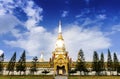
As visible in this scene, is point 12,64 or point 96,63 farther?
point 12,64

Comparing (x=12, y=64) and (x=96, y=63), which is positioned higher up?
(x=12, y=64)

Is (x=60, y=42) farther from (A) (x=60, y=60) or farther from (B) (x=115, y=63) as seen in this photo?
(B) (x=115, y=63)

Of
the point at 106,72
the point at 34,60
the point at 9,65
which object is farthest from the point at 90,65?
the point at 9,65

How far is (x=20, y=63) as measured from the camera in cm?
5772

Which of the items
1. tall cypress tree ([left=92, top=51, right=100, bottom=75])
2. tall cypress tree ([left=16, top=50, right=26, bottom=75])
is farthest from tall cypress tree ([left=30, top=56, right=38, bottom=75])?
tall cypress tree ([left=92, top=51, right=100, bottom=75])

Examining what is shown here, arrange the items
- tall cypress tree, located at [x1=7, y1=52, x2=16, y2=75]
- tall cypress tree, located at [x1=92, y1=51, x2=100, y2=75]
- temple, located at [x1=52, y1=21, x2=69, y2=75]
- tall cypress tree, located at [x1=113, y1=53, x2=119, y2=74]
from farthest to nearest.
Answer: temple, located at [x1=52, y1=21, x2=69, y2=75] → tall cypress tree, located at [x1=7, y1=52, x2=16, y2=75] → tall cypress tree, located at [x1=113, y1=53, x2=119, y2=74] → tall cypress tree, located at [x1=92, y1=51, x2=100, y2=75]

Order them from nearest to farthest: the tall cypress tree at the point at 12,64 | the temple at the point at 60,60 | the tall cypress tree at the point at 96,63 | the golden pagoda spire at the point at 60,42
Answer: the tall cypress tree at the point at 96,63 → the tall cypress tree at the point at 12,64 → the temple at the point at 60,60 → the golden pagoda spire at the point at 60,42

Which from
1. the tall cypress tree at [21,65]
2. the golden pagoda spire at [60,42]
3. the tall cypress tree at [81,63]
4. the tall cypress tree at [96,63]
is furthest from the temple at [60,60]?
the tall cypress tree at [21,65]

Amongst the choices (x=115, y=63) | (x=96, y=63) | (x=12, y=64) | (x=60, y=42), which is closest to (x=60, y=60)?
(x=60, y=42)

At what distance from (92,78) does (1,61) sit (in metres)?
25.6

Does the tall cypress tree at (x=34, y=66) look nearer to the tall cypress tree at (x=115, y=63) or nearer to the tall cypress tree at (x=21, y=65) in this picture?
the tall cypress tree at (x=21, y=65)

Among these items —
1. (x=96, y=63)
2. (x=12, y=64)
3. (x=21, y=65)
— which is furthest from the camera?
(x=12, y=64)

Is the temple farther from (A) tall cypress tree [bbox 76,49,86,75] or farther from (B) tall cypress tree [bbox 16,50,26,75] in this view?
(B) tall cypress tree [bbox 16,50,26,75]

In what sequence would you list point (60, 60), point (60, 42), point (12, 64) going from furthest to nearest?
point (60, 42), point (60, 60), point (12, 64)
